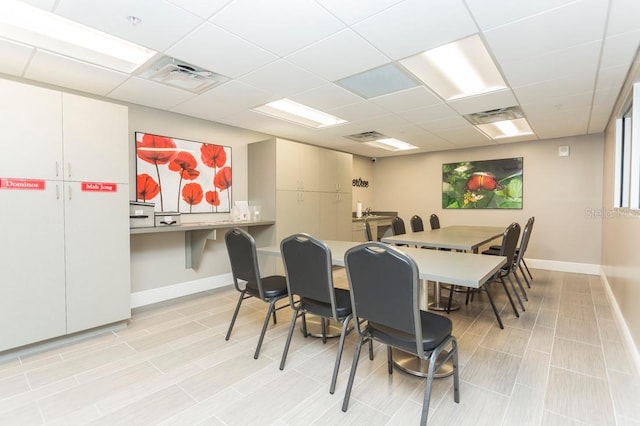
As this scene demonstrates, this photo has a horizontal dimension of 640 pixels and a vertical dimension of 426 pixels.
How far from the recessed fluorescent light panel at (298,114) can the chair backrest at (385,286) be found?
8.74 ft

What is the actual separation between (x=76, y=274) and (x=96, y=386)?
108 cm

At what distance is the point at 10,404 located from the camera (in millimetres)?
1868

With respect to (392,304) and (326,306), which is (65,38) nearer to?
(326,306)

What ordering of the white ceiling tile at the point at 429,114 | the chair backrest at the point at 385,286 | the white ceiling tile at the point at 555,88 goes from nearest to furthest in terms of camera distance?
the chair backrest at the point at 385,286, the white ceiling tile at the point at 555,88, the white ceiling tile at the point at 429,114

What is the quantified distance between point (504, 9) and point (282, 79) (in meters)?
1.77

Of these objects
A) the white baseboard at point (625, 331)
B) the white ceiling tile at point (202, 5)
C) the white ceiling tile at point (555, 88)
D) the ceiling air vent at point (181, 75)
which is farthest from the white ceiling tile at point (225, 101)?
the white baseboard at point (625, 331)

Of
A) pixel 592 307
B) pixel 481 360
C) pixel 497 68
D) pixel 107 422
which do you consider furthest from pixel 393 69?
pixel 592 307

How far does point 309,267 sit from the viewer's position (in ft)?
6.63

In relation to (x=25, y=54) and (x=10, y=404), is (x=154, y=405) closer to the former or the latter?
(x=10, y=404)

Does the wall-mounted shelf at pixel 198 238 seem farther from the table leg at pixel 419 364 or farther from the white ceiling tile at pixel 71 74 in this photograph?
the table leg at pixel 419 364

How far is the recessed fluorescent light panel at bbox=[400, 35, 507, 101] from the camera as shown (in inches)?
99.7

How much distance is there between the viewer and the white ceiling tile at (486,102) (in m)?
3.22

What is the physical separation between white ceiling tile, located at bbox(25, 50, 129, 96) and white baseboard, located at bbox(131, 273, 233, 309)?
7.38 ft

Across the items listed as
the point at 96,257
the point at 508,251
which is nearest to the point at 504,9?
the point at 508,251
